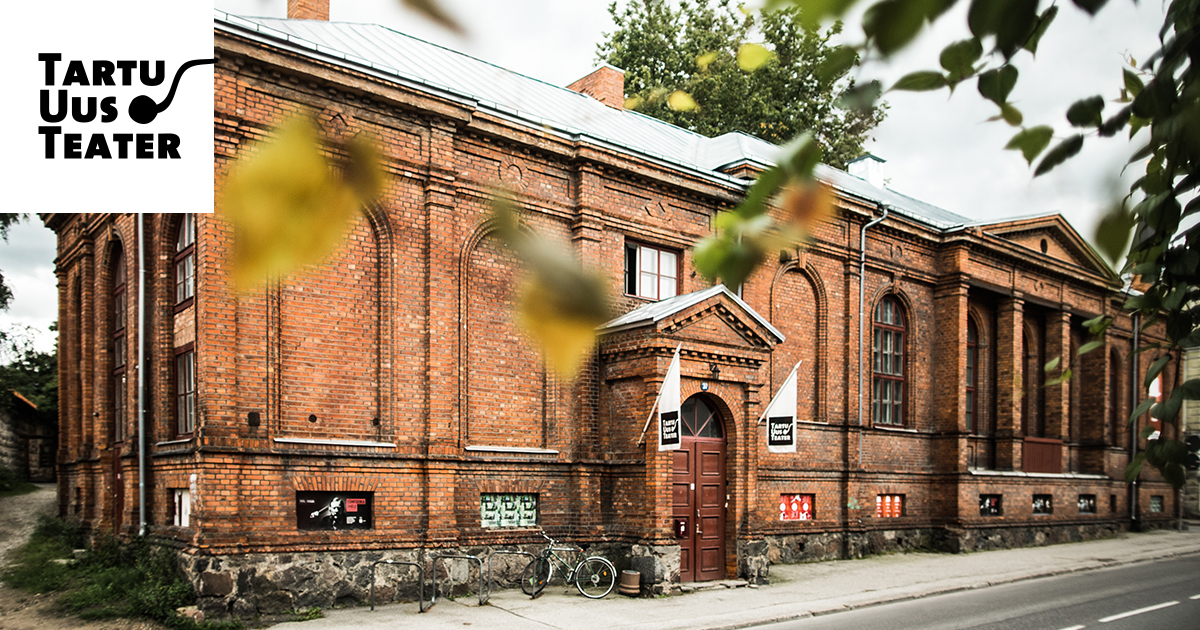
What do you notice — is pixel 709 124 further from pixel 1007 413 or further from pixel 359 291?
pixel 359 291

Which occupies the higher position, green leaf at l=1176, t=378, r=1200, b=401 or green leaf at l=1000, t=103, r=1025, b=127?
green leaf at l=1000, t=103, r=1025, b=127

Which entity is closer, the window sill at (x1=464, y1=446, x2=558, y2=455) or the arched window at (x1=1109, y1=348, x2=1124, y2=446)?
the window sill at (x1=464, y1=446, x2=558, y2=455)

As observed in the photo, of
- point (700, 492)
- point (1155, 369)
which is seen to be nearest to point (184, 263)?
point (700, 492)

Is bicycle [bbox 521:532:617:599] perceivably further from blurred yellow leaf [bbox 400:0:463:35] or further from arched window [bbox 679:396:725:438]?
blurred yellow leaf [bbox 400:0:463:35]

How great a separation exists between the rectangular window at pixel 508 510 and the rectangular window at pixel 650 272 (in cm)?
439

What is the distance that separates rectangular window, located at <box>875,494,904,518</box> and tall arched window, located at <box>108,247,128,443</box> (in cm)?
1641

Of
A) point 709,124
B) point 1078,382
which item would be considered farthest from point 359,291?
point 1078,382

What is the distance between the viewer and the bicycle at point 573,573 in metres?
14.2

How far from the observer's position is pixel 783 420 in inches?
660

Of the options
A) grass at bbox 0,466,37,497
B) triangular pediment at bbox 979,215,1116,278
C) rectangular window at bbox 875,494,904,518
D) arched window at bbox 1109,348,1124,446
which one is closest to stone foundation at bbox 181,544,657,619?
rectangular window at bbox 875,494,904,518

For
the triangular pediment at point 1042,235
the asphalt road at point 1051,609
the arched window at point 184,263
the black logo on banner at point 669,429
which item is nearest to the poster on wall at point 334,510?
the arched window at point 184,263

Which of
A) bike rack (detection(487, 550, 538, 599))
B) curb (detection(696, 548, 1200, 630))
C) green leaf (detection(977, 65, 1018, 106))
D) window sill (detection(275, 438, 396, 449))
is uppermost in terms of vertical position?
green leaf (detection(977, 65, 1018, 106))

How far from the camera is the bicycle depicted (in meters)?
14.2

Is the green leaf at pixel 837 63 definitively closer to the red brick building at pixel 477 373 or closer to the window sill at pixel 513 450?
Result: the red brick building at pixel 477 373
